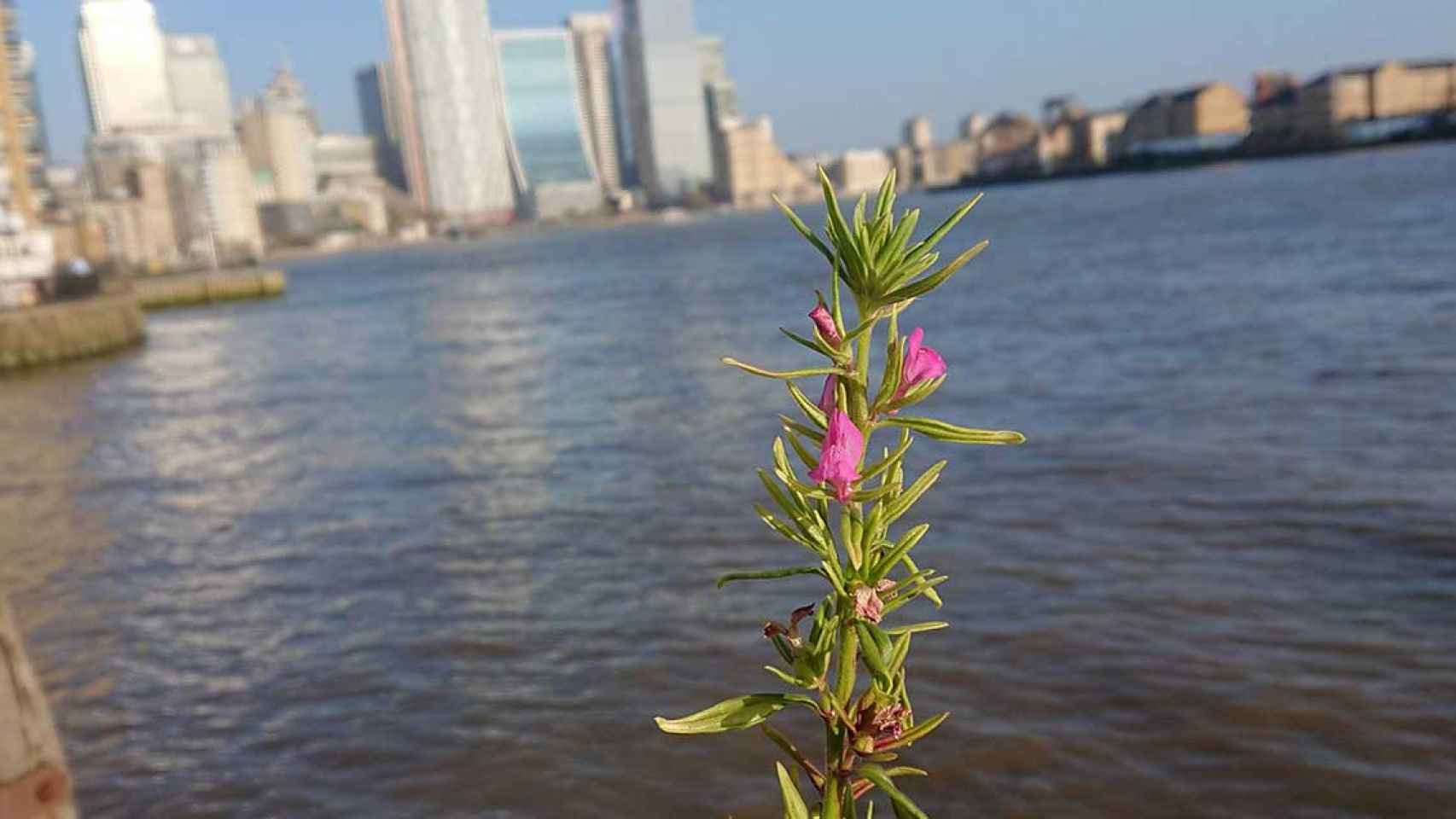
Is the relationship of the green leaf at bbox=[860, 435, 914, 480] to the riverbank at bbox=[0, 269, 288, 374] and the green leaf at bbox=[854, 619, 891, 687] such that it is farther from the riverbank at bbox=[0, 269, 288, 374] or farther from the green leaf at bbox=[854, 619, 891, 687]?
the riverbank at bbox=[0, 269, 288, 374]

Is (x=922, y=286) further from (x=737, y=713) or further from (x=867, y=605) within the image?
(x=737, y=713)

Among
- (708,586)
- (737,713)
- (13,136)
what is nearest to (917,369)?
(737,713)

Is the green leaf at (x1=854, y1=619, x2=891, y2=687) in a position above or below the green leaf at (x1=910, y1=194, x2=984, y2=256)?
below

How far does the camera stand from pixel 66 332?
36.0 metres

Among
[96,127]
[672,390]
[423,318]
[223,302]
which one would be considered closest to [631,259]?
[223,302]

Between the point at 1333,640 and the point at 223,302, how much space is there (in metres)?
70.9

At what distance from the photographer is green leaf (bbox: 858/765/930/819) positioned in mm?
1150

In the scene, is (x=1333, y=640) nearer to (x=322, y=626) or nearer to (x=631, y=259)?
(x=322, y=626)

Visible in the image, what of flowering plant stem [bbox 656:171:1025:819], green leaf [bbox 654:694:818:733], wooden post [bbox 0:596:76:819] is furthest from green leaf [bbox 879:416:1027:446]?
wooden post [bbox 0:596:76:819]

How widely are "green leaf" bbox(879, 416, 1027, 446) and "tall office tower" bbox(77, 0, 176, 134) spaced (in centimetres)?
13694

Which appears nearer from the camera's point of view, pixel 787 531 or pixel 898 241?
pixel 898 241

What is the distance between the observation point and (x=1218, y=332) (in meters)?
18.3

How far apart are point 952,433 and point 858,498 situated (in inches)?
4.8

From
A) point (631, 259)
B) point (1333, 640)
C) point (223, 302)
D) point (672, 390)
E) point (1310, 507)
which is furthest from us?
point (631, 259)
